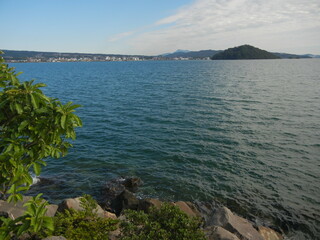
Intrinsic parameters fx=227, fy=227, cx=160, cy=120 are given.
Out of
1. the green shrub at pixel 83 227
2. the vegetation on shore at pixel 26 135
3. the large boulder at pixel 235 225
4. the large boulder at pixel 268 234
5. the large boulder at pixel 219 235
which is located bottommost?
the large boulder at pixel 268 234

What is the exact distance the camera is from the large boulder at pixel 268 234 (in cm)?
1417

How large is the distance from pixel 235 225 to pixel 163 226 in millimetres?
6324

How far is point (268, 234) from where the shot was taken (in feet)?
47.1

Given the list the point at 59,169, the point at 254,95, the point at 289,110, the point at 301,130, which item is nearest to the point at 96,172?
the point at 59,169

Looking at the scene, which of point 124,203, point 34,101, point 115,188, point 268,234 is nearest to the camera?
point 34,101

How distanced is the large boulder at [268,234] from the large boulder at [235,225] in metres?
1.03

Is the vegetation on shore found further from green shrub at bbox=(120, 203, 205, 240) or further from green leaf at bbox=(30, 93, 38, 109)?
green shrub at bbox=(120, 203, 205, 240)

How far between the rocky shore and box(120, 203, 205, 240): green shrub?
125 cm

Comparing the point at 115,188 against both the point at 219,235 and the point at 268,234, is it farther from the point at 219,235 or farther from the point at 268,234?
the point at 268,234

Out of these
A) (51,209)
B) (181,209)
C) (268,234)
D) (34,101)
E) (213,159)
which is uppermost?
(34,101)

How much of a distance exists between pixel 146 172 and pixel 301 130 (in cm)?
2277

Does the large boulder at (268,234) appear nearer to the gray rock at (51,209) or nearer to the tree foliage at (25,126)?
the gray rock at (51,209)

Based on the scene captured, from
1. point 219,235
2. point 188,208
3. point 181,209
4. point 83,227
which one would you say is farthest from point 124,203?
point 219,235

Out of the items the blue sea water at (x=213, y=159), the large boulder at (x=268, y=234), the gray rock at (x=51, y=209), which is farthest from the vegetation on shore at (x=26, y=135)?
the blue sea water at (x=213, y=159)
